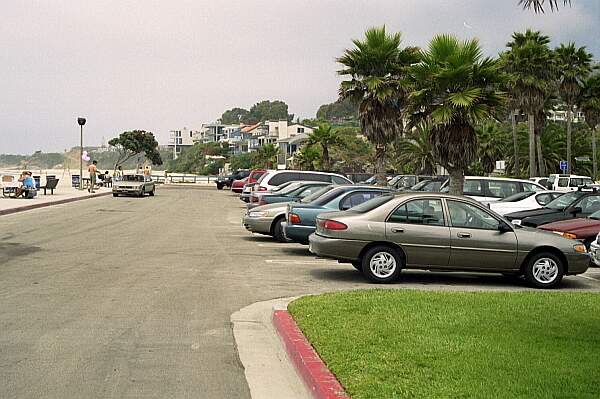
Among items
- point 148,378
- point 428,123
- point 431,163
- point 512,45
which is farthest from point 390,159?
point 148,378

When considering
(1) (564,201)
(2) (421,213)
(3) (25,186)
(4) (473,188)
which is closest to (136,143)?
(3) (25,186)

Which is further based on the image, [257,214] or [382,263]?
[257,214]

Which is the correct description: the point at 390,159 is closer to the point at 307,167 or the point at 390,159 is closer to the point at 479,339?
the point at 307,167

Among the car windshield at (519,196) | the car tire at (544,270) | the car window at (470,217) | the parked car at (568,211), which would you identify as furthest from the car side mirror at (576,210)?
the car window at (470,217)

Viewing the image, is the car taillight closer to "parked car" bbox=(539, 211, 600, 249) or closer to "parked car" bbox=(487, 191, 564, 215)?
"parked car" bbox=(539, 211, 600, 249)

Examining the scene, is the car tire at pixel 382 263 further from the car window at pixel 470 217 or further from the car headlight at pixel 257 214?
the car headlight at pixel 257 214

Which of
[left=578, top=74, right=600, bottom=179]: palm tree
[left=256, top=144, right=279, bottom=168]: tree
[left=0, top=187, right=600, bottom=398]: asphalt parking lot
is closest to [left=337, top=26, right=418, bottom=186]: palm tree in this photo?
[left=0, top=187, right=600, bottom=398]: asphalt parking lot

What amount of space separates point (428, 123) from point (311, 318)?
13.7 m

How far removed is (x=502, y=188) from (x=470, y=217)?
35.8 feet

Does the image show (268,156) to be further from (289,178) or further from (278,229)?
(278,229)

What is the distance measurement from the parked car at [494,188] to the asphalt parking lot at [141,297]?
7.23 meters

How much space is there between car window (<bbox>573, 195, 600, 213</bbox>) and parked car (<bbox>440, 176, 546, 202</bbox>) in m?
4.97

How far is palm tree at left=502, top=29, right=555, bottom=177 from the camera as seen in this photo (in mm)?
44250

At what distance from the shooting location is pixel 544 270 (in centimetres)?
1241
